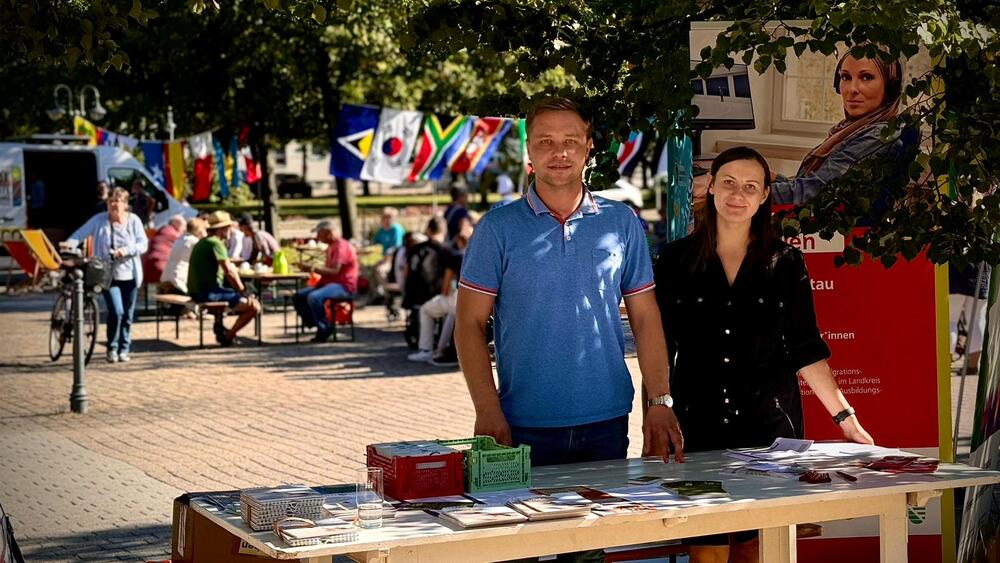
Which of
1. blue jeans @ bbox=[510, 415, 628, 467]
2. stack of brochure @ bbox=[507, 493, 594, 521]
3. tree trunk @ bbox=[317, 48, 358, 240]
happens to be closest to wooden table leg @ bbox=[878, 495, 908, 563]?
blue jeans @ bbox=[510, 415, 628, 467]

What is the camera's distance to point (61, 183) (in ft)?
94.4

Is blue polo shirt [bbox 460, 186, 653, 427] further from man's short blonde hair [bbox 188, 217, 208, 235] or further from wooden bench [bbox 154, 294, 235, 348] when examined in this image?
man's short blonde hair [bbox 188, 217, 208, 235]

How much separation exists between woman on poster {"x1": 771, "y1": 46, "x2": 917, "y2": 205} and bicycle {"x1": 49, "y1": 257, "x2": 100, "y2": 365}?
10.9m

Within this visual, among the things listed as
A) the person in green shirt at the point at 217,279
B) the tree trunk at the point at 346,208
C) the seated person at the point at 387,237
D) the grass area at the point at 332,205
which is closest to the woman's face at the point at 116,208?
the person in green shirt at the point at 217,279

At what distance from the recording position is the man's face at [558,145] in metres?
4.86

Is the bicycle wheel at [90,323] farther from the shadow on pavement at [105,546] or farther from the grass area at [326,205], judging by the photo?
the grass area at [326,205]

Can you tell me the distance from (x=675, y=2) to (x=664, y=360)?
1819mm

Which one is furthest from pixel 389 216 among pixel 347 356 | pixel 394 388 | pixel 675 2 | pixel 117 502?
pixel 675 2

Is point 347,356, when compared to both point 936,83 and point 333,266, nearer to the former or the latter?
point 333,266

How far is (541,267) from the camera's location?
4926 mm

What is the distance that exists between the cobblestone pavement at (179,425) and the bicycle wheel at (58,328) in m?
0.17

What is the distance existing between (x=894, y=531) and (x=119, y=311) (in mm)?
12391

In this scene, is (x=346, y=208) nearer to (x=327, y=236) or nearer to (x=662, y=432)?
(x=327, y=236)

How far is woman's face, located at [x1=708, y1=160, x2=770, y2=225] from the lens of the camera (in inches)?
203
